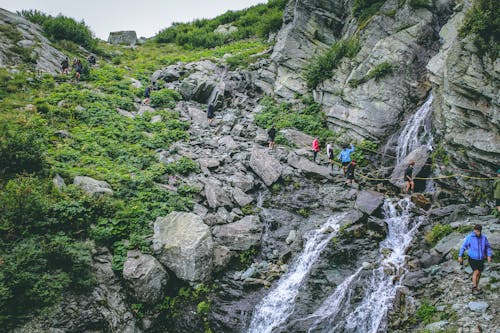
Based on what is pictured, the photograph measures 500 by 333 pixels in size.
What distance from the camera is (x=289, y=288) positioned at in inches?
469

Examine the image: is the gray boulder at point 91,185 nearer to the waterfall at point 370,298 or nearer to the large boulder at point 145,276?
the large boulder at point 145,276

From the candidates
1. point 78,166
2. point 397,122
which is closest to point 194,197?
point 78,166

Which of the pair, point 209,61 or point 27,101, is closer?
point 27,101

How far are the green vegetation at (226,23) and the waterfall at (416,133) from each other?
73.2 feet

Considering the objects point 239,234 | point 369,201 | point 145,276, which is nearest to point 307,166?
point 369,201

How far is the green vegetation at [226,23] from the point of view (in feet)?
129

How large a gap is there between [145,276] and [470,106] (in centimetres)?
1594

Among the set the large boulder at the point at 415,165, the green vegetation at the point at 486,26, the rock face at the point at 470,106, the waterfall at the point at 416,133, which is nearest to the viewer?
the rock face at the point at 470,106

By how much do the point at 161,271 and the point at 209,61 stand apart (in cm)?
2595

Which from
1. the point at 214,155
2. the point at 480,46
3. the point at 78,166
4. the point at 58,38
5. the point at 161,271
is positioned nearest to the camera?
the point at 161,271

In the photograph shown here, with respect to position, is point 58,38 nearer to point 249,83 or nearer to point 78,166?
point 249,83

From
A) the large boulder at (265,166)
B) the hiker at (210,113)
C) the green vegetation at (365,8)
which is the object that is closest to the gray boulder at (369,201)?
the large boulder at (265,166)

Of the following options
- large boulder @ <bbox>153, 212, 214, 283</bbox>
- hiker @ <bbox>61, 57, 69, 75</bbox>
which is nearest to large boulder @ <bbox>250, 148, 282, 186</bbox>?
large boulder @ <bbox>153, 212, 214, 283</bbox>

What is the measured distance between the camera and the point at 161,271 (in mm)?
11680
